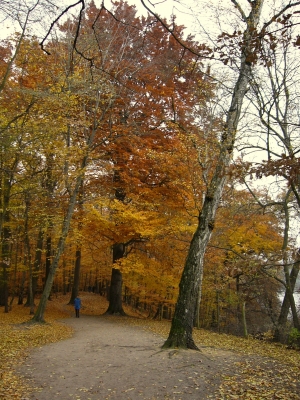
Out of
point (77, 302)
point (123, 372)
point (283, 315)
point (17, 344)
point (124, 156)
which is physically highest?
point (124, 156)

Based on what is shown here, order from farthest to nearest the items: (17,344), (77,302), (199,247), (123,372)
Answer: (77,302) → (17,344) → (199,247) → (123,372)

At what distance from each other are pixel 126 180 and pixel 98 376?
10661 millimetres

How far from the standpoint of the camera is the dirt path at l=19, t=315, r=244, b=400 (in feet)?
17.9

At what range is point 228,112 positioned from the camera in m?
9.20

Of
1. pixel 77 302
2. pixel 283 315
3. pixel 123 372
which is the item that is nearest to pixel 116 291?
pixel 77 302

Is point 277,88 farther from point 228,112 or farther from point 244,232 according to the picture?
point 244,232

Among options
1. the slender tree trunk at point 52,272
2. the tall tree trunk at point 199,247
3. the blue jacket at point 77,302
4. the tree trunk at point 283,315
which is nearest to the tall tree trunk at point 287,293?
the tree trunk at point 283,315

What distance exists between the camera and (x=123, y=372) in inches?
259

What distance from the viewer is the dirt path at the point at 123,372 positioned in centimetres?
545

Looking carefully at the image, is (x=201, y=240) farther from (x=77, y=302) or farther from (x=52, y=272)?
(x=77, y=302)

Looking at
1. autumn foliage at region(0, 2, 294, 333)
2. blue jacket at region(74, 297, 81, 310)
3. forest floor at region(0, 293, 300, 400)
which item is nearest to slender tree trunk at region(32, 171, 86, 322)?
autumn foliage at region(0, 2, 294, 333)

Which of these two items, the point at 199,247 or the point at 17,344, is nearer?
the point at 199,247

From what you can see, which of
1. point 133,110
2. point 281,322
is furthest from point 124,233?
point 281,322

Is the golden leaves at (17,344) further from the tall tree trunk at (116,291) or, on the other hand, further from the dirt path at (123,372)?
the tall tree trunk at (116,291)
